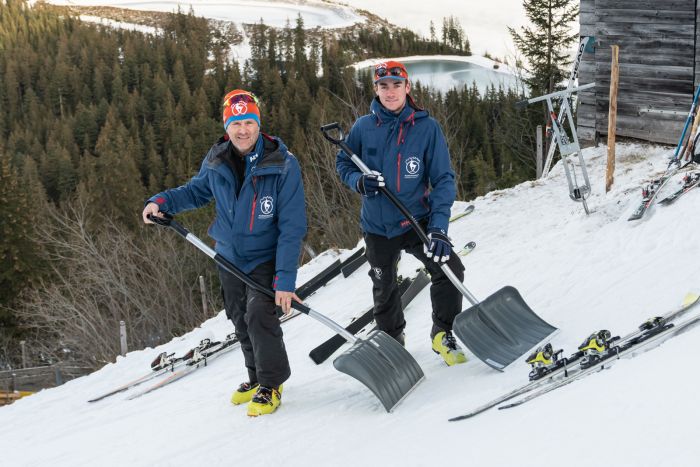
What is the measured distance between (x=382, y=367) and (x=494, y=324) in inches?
34.6

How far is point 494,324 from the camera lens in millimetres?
4617

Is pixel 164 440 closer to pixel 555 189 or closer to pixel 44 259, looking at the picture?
pixel 555 189

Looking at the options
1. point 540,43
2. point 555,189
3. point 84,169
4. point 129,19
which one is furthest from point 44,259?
point 129,19

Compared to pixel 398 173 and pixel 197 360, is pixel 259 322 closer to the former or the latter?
pixel 398 173

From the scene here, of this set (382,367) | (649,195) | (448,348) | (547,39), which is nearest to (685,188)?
(649,195)

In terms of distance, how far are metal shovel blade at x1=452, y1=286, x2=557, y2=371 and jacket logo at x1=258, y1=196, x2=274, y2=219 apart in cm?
138

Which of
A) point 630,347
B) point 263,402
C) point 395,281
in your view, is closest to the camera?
point 630,347

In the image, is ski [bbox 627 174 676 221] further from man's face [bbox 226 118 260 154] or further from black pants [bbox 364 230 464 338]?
man's face [bbox 226 118 260 154]

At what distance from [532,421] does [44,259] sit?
38054mm

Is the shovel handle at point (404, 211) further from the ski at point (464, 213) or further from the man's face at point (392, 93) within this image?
the ski at point (464, 213)

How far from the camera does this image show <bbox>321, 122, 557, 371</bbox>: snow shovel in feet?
14.2

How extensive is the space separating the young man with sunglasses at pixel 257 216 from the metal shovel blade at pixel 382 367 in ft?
1.72

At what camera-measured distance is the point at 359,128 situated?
179 inches

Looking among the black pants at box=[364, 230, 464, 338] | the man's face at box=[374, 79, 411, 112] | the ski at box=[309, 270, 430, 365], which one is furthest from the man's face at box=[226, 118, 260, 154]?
the ski at box=[309, 270, 430, 365]
